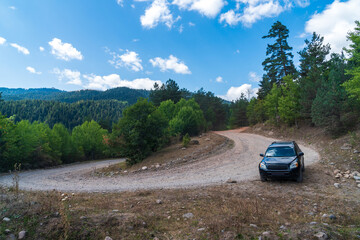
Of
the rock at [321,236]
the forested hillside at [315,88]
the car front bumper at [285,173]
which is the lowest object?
the car front bumper at [285,173]

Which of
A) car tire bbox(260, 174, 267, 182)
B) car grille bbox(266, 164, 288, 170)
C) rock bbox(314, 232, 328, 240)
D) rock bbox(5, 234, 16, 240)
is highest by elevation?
car grille bbox(266, 164, 288, 170)

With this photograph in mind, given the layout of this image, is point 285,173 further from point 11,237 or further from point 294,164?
point 11,237

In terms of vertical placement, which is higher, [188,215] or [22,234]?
[22,234]

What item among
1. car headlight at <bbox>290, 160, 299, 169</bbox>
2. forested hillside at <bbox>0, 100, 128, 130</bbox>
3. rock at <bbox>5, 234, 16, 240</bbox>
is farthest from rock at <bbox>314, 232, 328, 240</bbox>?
forested hillside at <bbox>0, 100, 128, 130</bbox>

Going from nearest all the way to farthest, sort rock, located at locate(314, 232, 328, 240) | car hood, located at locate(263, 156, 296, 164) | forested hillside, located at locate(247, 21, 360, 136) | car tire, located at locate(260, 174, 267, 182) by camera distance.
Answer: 1. rock, located at locate(314, 232, 328, 240)
2. car hood, located at locate(263, 156, 296, 164)
3. car tire, located at locate(260, 174, 267, 182)
4. forested hillside, located at locate(247, 21, 360, 136)

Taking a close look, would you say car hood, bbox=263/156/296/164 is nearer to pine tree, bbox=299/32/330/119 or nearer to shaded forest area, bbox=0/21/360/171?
shaded forest area, bbox=0/21/360/171

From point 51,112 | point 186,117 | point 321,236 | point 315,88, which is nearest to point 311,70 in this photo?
point 315,88

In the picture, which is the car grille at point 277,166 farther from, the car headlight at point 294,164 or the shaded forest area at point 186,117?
the shaded forest area at point 186,117

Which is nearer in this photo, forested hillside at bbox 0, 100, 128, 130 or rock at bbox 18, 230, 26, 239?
rock at bbox 18, 230, 26, 239

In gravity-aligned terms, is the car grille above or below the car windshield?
below

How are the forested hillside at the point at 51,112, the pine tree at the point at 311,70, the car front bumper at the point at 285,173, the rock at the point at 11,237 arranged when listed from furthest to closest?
the forested hillside at the point at 51,112 → the pine tree at the point at 311,70 → the car front bumper at the point at 285,173 → the rock at the point at 11,237

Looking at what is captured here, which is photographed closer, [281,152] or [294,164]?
[294,164]

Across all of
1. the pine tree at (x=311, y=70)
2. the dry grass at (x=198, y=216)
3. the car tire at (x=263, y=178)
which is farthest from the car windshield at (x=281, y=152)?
the pine tree at (x=311, y=70)

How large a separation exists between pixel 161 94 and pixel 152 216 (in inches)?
1725
